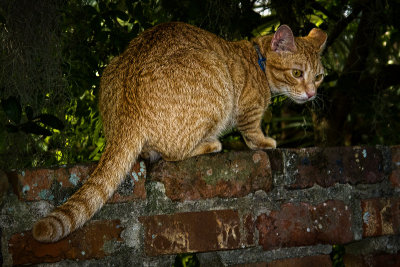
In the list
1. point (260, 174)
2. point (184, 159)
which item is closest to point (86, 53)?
point (184, 159)

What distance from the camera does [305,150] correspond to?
5.95 feet

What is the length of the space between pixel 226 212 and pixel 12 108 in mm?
1127

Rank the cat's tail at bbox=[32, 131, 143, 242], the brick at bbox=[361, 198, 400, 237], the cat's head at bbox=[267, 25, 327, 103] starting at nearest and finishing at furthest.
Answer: the cat's tail at bbox=[32, 131, 143, 242] → the brick at bbox=[361, 198, 400, 237] → the cat's head at bbox=[267, 25, 327, 103]

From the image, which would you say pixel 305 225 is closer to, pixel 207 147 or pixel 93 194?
pixel 207 147

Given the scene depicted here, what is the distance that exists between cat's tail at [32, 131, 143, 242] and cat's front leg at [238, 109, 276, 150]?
78 centimetres

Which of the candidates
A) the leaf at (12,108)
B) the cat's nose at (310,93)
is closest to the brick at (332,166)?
the cat's nose at (310,93)

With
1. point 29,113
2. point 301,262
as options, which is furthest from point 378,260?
point 29,113

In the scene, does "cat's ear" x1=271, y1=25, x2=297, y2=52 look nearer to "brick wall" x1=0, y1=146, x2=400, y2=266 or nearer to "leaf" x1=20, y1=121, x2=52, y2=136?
"brick wall" x1=0, y1=146, x2=400, y2=266

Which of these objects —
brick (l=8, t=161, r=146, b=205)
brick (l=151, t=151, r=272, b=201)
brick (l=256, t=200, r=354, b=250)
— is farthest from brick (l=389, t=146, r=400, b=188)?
brick (l=8, t=161, r=146, b=205)

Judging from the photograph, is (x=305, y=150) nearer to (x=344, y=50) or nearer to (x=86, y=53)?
(x=86, y=53)

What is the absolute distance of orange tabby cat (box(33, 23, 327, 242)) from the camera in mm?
1627

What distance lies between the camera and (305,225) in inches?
A: 69.2

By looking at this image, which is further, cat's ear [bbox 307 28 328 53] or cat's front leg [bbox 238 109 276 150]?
cat's ear [bbox 307 28 328 53]

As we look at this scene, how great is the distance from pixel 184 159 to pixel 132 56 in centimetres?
60
